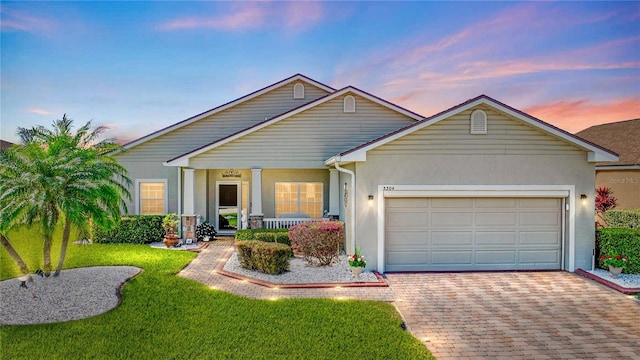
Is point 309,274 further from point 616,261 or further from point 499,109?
point 616,261

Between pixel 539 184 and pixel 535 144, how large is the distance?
3.87ft

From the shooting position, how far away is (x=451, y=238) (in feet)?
32.7

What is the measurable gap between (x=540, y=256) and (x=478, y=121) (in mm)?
4506

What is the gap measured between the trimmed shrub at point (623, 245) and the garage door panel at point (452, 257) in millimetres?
3804

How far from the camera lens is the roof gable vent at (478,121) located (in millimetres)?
9695

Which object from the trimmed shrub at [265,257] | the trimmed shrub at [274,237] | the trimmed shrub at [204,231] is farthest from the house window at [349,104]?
the trimmed shrub at [204,231]

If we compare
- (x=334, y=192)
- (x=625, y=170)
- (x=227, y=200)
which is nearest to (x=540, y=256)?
(x=334, y=192)

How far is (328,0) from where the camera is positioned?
1421cm

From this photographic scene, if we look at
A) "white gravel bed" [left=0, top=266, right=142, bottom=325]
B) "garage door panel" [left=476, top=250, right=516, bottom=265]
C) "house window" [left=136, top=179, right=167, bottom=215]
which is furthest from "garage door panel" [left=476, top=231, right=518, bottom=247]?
"house window" [left=136, top=179, right=167, bottom=215]

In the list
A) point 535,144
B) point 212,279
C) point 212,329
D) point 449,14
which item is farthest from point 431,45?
point 212,329

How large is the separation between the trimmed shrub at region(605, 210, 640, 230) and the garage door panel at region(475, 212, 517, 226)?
8.67m

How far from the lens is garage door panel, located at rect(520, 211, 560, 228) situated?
32.9ft

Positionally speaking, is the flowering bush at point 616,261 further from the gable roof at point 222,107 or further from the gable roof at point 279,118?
the gable roof at point 222,107

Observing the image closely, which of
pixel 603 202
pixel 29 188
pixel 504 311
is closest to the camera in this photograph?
pixel 504 311
